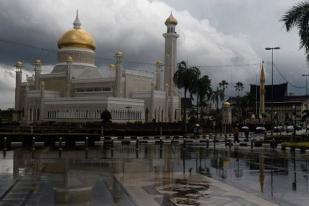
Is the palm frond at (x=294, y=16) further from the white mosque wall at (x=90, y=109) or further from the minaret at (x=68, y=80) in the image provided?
the minaret at (x=68, y=80)

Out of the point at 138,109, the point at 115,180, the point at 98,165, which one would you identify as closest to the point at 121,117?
the point at 138,109

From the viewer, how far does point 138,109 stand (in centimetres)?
7569

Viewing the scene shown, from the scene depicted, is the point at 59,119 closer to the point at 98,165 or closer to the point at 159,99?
the point at 159,99

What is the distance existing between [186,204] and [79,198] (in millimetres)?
2479

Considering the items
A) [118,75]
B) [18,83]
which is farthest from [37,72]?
[118,75]

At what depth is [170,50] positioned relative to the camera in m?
85.9

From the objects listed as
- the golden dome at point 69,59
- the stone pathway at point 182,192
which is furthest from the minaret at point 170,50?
the stone pathway at point 182,192

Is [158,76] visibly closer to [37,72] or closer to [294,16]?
[37,72]

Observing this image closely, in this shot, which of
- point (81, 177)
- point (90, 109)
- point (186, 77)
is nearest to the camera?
point (81, 177)

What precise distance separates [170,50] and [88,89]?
56.0ft

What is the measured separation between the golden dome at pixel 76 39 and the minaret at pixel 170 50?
14.5 m

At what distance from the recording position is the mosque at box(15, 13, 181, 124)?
7494cm

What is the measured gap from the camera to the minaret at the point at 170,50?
3366 inches

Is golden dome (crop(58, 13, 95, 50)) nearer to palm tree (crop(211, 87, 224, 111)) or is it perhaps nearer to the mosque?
the mosque
